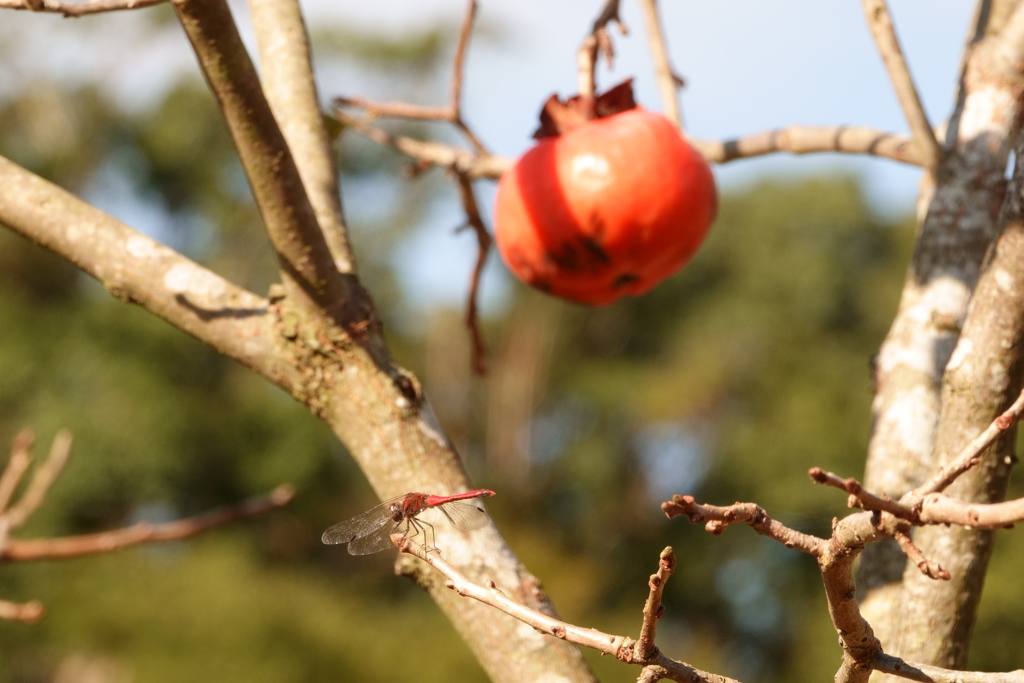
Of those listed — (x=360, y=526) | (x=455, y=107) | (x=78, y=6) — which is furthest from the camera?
(x=455, y=107)

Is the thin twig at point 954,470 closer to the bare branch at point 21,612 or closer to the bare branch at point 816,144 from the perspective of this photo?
the bare branch at point 816,144

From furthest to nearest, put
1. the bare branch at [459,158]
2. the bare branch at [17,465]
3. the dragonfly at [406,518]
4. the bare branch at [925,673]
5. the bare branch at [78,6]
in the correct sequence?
1. the bare branch at [459,158]
2. the bare branch at [17,465]
3. the dragonfly at [406,518]
4. the bare branch at [78,6]
5. the bare branch at [925,673]

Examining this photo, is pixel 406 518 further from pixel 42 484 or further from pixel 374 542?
pixel 42 484

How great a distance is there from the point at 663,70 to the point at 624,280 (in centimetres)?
29

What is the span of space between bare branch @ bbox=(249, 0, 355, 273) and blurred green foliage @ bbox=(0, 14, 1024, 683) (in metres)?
4.34

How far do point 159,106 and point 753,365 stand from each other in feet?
24.0

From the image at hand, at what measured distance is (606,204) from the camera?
0.95 meters

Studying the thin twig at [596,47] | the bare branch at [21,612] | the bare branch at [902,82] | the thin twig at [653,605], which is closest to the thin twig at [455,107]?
the thin twig at [596,47]

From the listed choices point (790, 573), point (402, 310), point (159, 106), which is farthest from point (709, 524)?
point (159, 106)

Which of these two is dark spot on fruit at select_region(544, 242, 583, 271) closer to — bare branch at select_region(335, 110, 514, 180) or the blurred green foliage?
bare branch at select_region(335, 110, 514, 180)

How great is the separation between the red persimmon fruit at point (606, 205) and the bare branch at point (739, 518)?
0.57 meters

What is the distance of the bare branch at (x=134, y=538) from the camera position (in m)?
0.86

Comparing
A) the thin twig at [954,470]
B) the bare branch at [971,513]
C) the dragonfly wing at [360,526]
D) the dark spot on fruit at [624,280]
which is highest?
the dark spot on fruit at [624,280]

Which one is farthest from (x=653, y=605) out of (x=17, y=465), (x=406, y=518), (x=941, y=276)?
(x=17, y=465)
